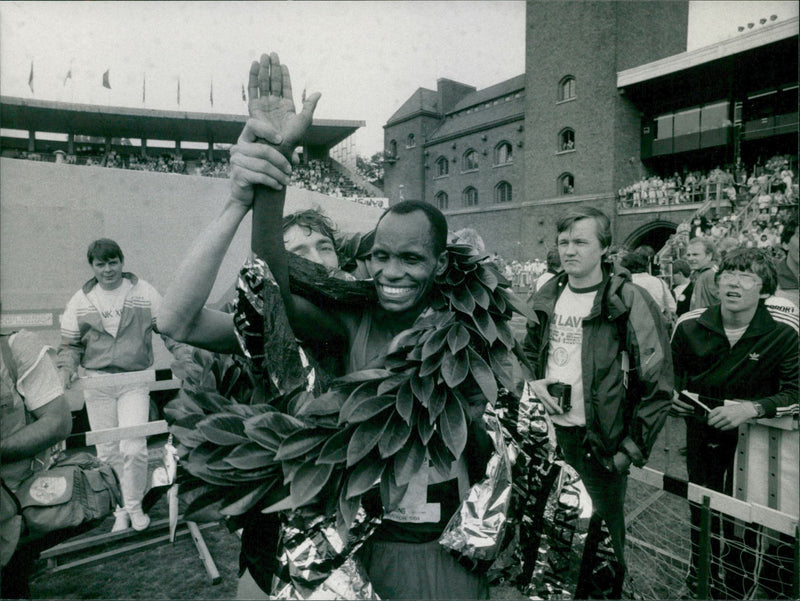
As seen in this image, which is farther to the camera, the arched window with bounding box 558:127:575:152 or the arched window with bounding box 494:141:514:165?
the arched window with bounding box 494:141:514:165

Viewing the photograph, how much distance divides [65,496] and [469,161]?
102ft

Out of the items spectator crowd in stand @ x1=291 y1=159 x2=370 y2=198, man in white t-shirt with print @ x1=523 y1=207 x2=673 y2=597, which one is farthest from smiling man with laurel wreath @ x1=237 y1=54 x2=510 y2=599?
spectator crowd in stand @ x1=291 y1=159 x2=370 y2=198

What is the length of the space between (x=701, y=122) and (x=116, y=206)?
77.4 ft

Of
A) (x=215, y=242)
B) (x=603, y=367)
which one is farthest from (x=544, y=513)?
(x=215, y=242)

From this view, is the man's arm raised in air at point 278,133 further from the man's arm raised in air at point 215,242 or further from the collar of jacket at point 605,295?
the collar of jacket at point 605,295

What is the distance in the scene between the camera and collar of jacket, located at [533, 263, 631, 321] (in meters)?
2.73

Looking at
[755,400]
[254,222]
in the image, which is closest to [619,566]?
[755,400]

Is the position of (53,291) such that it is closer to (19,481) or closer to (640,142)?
(19,481)

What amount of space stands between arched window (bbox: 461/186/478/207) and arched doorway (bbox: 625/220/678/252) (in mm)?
10489

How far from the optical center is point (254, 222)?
1343 mm

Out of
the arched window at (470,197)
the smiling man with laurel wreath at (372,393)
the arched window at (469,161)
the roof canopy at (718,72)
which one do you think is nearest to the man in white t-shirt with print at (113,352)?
the smiling man with laurel wreath at (372,393)

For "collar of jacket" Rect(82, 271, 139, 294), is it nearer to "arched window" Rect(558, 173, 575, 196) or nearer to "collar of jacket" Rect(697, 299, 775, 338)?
"collar of jacket" Rect(697, 299, 775, 338)

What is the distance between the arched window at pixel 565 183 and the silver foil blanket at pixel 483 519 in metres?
25.9

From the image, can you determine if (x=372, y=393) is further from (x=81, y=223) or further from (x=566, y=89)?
(x=566, y=89)
